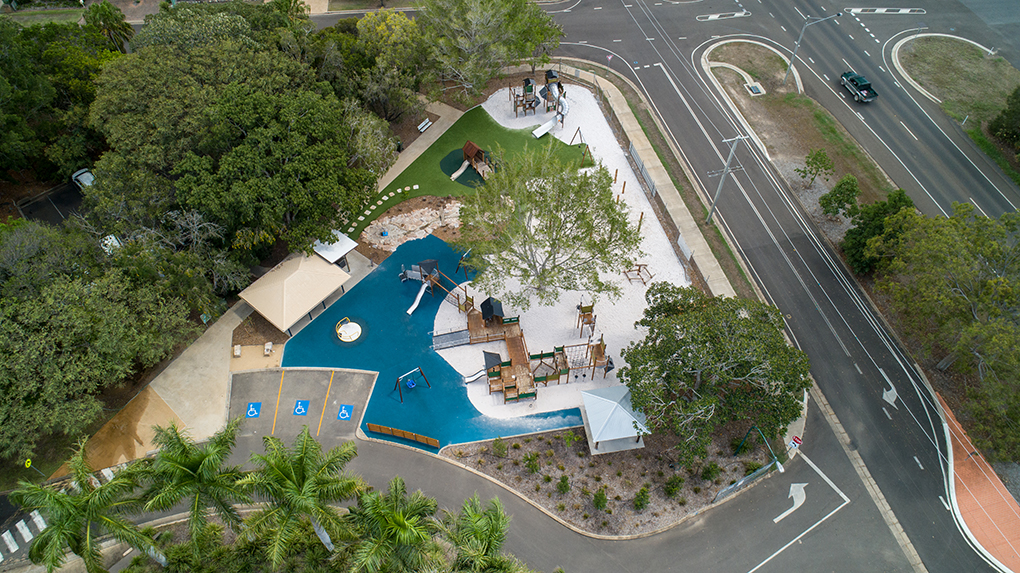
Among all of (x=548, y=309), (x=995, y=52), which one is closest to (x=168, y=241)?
(x=548, y=309)

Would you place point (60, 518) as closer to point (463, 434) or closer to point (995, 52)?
point (463, 434)

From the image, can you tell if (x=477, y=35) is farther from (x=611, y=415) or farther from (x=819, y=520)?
(x=819, y=520)

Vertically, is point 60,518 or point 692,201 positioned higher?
point 692,201

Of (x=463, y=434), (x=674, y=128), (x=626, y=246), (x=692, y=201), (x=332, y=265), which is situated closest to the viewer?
(x=463, y=434)

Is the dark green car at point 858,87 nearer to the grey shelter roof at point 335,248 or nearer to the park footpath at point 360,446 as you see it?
the park footpath at point 360,446

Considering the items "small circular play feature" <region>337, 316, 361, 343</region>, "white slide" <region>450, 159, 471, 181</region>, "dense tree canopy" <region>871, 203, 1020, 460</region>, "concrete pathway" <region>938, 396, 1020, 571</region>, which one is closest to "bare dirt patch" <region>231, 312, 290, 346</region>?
"small circular play feature" <region>337, 316, 361, 343</region>

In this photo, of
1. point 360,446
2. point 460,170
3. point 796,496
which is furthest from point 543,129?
point 796,496
